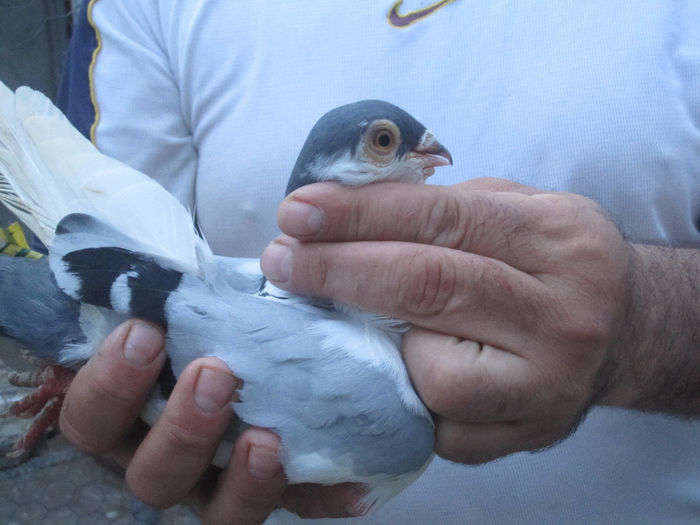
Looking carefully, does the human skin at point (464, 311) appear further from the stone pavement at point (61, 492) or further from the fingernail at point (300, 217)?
the stone pavement at point (61, 492)

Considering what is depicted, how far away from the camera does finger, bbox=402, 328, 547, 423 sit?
3.51ft

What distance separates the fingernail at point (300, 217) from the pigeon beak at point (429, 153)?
310 mm

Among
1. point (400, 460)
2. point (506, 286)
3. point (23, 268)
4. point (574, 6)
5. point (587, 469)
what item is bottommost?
point (587, 469)

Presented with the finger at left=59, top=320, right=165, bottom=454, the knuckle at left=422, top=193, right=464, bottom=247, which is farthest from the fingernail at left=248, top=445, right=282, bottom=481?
the knuckle at left=422, top=193, right=464, bottom=247

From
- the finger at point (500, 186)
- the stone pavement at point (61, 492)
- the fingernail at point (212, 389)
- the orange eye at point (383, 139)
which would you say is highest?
the orange eye at point (383, 139)

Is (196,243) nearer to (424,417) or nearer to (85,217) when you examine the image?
(85,217)

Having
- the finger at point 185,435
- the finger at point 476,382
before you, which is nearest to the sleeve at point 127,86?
the finger at point 185,435

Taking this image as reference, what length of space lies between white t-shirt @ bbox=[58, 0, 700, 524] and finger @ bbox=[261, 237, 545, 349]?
1.75ft

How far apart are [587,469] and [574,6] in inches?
49.1

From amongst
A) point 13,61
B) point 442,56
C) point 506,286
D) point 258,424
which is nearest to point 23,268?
point 258,424

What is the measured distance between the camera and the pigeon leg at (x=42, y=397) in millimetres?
1409

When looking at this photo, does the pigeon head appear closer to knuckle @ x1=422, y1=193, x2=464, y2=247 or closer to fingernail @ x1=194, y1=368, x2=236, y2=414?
knuckle @ x1=422, y1=193, x2=464, y2=247

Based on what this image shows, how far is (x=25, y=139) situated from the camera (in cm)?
129

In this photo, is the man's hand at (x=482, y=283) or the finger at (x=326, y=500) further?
the finger at (x=326, y=500)
